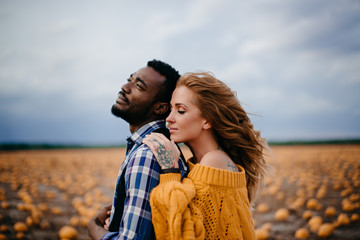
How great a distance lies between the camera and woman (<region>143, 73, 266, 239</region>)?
156 cm

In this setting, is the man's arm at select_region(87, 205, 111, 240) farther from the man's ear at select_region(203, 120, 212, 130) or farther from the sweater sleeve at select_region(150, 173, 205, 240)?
the man's ear at select_region(203, 120, 212, 130)

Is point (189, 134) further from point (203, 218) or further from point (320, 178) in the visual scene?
point (320, 178)

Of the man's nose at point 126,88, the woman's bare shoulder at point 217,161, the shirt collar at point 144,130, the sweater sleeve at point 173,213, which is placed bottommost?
the sweater sleeve at point 173,213

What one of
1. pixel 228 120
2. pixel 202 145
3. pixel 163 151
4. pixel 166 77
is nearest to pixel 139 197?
pixel 163 151

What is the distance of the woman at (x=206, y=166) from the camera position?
1561 mm

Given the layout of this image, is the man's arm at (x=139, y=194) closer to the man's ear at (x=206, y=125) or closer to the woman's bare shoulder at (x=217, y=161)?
the woman's bare shoulder at (x=217, y=161)

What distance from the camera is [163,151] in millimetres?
1741

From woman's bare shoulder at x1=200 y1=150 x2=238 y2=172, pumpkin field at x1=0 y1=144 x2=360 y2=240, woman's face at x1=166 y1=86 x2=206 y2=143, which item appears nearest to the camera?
woman's bare shoulder at x1=200 y1=150 x2=238 y2=172

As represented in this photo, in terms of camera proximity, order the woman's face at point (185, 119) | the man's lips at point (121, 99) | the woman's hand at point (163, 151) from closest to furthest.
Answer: the woman's hand at point (163, 151) < the woman's face at point (185, 119) < the man's lips at point (121, 99)

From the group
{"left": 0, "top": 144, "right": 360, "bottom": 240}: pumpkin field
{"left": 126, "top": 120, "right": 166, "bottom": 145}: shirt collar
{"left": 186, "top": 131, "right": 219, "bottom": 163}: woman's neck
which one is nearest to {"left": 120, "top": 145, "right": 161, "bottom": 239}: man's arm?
{"left": 126, "top": 120, "right": 166, "bottom": 145}: shirt collar

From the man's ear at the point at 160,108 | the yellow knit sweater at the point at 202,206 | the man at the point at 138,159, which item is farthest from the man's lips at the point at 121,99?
the yellow knit sweater at the point at 202,206

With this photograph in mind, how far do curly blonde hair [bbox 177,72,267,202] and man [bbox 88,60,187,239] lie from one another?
0.26m

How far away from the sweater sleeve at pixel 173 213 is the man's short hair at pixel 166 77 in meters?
0.94

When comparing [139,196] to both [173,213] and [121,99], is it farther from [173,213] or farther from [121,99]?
[121,99]
